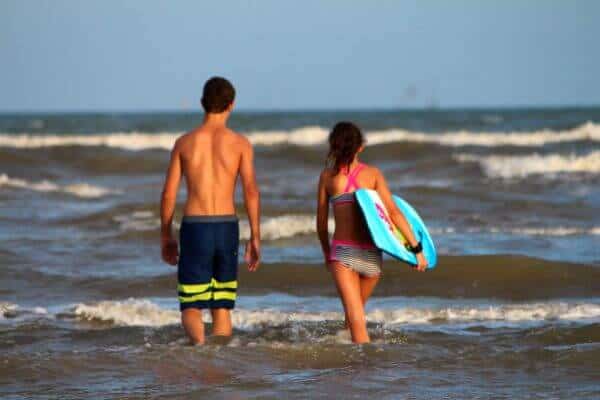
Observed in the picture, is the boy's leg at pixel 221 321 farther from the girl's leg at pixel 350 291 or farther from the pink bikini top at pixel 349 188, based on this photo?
the pink bikini top at pixel 349 188

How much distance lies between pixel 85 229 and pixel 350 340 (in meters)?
8.21

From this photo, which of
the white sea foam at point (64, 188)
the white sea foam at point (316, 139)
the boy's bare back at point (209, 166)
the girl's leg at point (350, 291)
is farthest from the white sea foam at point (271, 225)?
the white sea foam at point (316, 139)

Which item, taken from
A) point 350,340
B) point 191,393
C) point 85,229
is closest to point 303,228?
point 85,229

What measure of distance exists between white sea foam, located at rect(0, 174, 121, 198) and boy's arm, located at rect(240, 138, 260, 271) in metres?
14.2

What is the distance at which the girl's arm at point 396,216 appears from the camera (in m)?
6.61

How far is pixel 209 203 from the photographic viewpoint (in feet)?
21.3

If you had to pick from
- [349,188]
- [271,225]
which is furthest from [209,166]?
[271,225]

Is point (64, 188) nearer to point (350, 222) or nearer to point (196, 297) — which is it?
point (196, 297)

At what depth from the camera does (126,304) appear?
30.0 feet

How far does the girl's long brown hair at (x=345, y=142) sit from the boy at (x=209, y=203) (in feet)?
1.63

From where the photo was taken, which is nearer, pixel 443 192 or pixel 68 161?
pixel 443 192

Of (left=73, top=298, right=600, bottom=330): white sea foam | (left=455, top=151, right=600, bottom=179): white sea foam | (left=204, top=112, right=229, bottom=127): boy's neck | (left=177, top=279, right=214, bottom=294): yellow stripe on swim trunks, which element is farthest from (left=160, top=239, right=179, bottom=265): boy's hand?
(left=455, top=151, right=600, bottom=179): white sea foam

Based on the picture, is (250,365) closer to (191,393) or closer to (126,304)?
(191,393)

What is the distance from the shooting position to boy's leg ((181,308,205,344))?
6668mm
